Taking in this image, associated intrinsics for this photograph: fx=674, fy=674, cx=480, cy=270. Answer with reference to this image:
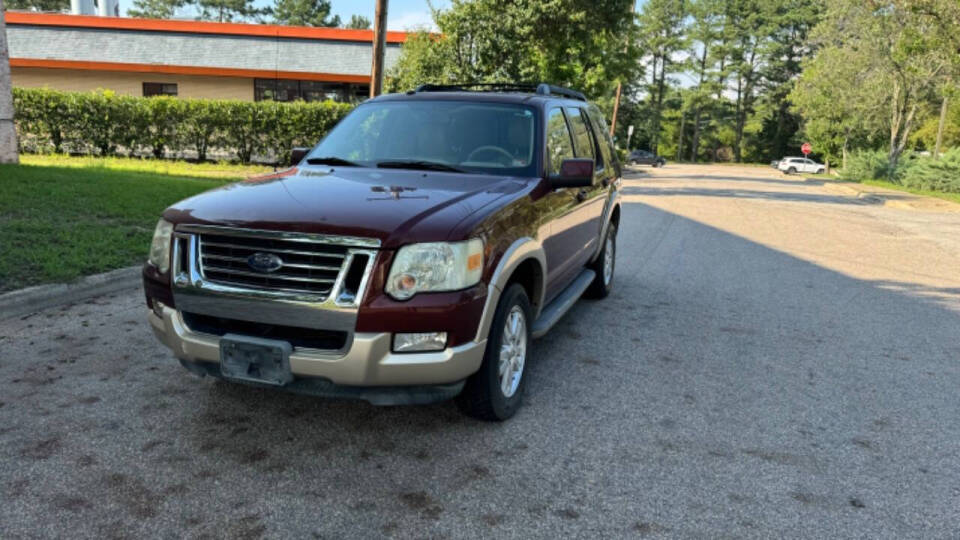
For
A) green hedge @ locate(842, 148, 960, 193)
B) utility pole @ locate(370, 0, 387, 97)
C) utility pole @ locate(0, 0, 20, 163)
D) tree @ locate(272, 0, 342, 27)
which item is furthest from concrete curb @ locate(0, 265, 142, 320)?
tree @ locate(272, 0, 342, 27)

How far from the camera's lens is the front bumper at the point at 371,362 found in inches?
121

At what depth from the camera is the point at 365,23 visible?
11150 cm

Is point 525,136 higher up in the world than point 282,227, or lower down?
higher up

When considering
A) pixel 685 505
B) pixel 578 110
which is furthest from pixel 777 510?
pixel 578 110

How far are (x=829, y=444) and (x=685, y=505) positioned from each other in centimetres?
123

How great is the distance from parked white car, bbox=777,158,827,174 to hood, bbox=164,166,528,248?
55.3m

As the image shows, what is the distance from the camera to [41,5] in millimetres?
77938

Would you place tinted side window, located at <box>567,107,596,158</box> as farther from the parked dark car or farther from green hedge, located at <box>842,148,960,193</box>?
the parked dark car

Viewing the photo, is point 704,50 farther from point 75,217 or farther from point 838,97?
point 75,217

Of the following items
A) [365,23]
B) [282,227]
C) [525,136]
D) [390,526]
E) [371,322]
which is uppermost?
[365,23]

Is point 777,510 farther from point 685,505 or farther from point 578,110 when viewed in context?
point 578,110

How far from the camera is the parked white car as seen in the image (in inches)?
2111

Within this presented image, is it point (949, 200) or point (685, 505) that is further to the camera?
point (949, 200)

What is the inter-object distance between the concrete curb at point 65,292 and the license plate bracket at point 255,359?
3.10 metres
